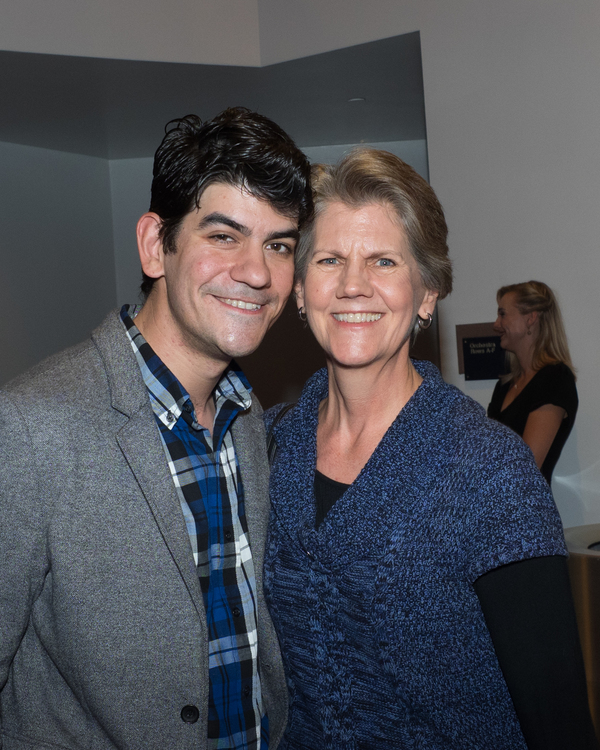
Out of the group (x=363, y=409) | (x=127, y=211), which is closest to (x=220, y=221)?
(x=363, y=409)

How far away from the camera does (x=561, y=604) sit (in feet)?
4.12

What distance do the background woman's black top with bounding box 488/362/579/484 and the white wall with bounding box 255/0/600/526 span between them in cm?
12

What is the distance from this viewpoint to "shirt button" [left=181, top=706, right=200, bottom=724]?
1344mm

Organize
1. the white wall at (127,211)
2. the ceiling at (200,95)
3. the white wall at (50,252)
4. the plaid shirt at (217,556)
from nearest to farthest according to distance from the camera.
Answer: the plaid shirt at (217,556), the ceiling at (200,95), the white wall at (50,252), the white wall at (127,211)

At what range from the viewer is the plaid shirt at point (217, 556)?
1.47 metres

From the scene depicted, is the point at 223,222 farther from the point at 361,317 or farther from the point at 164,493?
the point at 164,493

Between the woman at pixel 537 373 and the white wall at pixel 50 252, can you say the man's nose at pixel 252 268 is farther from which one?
the white wall at pixel 50 252

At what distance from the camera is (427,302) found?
1.77 meters

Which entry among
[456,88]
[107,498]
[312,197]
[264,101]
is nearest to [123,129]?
[264,101]

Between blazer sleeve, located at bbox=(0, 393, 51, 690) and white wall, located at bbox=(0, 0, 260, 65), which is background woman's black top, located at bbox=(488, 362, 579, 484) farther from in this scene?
white wall, located at bbox=(0, 0, 260, 65)

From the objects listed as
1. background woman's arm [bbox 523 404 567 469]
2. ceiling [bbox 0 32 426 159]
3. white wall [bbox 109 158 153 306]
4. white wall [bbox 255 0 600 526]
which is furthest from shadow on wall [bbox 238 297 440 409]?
background woman's arm [bbox 523 404 567 469]

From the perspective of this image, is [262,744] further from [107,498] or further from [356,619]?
[107,498]

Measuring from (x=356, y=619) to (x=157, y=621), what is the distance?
1.25 ft

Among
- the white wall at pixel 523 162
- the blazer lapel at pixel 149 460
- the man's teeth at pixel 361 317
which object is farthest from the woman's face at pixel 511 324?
the blazer lapel at pixel 149 460
